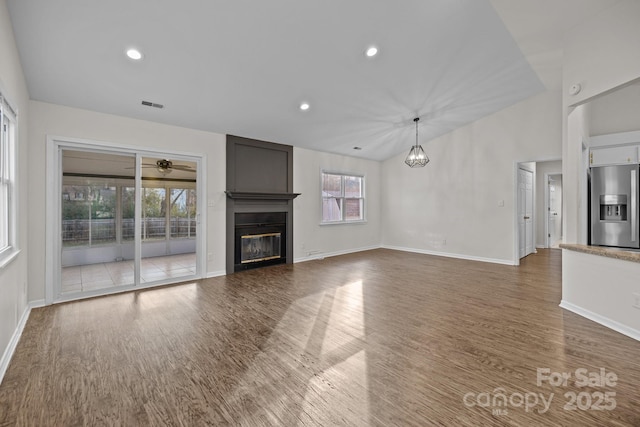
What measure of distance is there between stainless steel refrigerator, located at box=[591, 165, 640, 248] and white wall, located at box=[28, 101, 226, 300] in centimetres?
604

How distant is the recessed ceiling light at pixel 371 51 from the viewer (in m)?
3.40

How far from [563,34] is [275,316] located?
193 inches

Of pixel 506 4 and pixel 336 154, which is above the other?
pixel 506 4

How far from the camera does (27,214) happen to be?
3293 millimetres

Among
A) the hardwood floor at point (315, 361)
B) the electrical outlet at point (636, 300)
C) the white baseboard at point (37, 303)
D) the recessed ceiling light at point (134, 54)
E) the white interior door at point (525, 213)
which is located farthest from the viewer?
the white interior door at point (525, 213)

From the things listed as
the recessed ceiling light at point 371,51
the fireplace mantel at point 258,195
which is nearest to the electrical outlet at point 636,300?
the recessed ceiling light at point 371,51

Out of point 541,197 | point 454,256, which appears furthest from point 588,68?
point 541,197

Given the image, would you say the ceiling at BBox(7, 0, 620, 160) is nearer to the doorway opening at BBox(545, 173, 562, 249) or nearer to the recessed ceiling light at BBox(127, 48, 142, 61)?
the recessed ceiling light at BBox(127, 48, 142, 61)

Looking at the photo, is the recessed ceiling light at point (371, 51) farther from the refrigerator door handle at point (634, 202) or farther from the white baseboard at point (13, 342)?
the white baseboard at point (13, 342)

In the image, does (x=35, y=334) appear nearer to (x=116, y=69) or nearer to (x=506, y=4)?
(x=116, y=69)

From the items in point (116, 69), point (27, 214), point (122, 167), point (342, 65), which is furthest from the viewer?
point (122, 167)

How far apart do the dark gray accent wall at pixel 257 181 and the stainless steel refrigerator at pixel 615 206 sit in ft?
16.7

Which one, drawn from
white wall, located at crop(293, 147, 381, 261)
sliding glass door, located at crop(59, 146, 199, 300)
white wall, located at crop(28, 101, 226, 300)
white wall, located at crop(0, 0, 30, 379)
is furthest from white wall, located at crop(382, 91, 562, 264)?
white wall, located at crop(0, 0, 30, 379)

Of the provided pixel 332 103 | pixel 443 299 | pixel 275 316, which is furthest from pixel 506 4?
pixel 275 316
